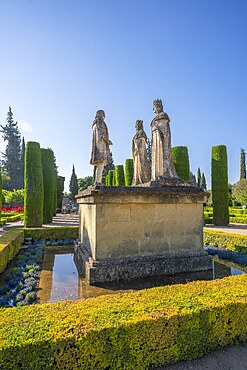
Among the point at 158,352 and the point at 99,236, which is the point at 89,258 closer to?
the point at 99,236

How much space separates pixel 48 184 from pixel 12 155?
41.6m

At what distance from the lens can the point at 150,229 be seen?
6.30 meters

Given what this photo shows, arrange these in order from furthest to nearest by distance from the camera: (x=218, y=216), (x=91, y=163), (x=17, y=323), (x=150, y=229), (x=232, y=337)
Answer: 1. (x=218, y=216)
2. (x=91, y=163)
3. (x=150, y=229)
4. (x=232, y=337)
5. (x=17, y=323)

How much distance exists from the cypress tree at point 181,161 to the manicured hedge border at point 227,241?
8.30 m

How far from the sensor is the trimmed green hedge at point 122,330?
2.39 m

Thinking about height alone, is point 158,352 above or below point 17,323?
below

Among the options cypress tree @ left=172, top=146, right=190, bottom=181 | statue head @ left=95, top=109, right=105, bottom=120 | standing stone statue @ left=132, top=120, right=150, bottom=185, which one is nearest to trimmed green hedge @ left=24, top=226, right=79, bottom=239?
standing stone statue @ left=132, top=120, right=150, bottom=185

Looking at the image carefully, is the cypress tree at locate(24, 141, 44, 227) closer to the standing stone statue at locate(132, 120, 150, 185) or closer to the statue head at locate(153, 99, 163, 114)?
the standing stone statue at locate(132, 120, 150, 185)

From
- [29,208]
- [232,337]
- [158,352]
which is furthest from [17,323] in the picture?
[29,208]

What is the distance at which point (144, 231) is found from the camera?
6.25 meters

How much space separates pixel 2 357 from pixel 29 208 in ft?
43.9

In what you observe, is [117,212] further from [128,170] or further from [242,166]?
[242,166]

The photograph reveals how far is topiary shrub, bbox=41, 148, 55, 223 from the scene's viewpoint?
1831cm

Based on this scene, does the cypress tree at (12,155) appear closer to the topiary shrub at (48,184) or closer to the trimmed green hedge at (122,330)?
the topiary shrub at (48,184)
